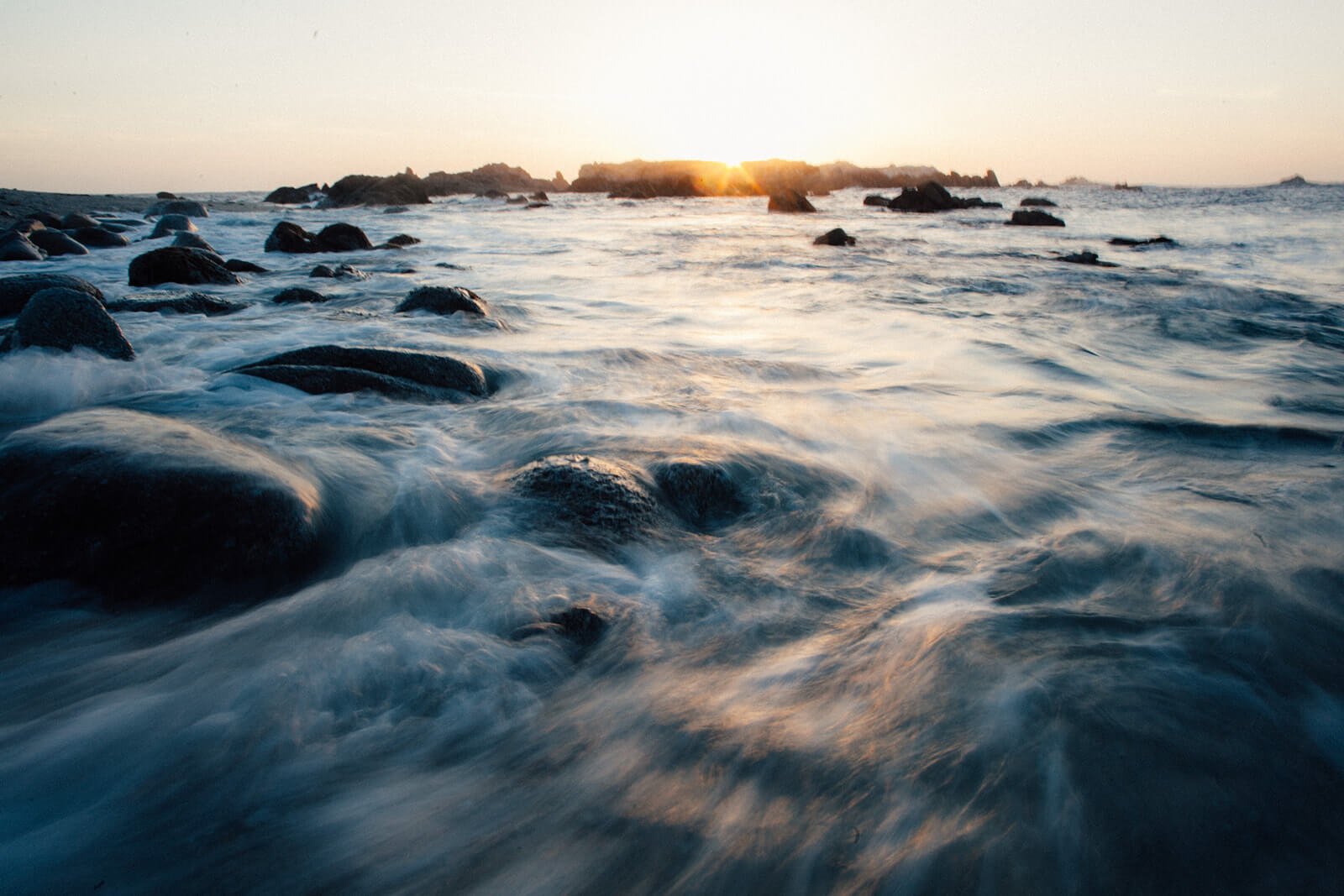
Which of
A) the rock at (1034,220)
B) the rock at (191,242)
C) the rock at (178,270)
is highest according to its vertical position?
the rock at (1034,220)

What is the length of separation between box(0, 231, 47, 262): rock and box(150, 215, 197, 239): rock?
16.1 ft

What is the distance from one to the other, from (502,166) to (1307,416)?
96447 millimetres

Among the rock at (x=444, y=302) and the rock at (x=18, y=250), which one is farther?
the rock at (x=18, y=250)

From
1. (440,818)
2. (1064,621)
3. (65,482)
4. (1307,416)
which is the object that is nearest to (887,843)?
(440,818)

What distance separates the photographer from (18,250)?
11492 millimetres

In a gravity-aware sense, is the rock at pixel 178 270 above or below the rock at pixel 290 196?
below

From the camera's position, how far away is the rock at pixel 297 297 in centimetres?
771

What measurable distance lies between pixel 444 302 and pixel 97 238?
39.2ft

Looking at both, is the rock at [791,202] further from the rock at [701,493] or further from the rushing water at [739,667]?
the rock at [701,493]

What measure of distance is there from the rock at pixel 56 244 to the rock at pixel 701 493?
48.1 feet

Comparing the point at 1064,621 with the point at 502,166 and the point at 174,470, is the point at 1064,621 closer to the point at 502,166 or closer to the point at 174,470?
the point at 174,470

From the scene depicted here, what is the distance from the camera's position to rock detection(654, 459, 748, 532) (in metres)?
2.93

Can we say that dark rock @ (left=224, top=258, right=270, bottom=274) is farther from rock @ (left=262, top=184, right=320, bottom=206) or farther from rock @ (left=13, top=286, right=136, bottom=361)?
rock @ (left=262, top=184, right=320, bottom=206)

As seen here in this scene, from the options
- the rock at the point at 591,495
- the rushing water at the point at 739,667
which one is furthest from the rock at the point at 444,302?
the rock at the point at 591,495
